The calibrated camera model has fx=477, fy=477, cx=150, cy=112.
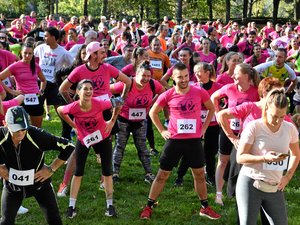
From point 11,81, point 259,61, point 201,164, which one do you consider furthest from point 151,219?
point 259,61

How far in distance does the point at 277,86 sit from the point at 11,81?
5258 millimetres

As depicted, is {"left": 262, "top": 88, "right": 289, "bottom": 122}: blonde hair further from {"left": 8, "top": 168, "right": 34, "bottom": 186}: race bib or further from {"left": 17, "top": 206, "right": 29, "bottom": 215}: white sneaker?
{"left": 17, "top": 206, "right": 29, "bottom": 215}: white sneaker

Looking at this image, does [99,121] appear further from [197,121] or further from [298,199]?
[298,199]

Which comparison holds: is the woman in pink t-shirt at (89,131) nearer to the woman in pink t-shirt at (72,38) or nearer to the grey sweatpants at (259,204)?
the grey sweatpants at (259,204)

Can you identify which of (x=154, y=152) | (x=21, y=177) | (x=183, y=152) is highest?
(x=21, y=177)

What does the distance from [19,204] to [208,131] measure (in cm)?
321

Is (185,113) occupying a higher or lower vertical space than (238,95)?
lower

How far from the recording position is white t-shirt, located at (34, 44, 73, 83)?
8227 millimetres

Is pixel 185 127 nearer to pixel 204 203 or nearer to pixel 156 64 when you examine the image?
pixel 204 203

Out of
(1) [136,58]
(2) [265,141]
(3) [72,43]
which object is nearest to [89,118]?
(1) [136,58]

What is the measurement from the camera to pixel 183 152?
545cm

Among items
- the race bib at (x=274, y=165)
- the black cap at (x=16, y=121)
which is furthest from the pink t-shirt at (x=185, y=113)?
the black cap at (x=16, y=121)

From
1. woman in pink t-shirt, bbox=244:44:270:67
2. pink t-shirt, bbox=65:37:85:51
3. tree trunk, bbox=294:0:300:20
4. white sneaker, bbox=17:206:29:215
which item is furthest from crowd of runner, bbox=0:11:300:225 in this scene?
tree trunk, bbox=294:0:300:20

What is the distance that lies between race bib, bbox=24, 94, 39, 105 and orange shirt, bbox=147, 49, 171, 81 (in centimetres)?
260
